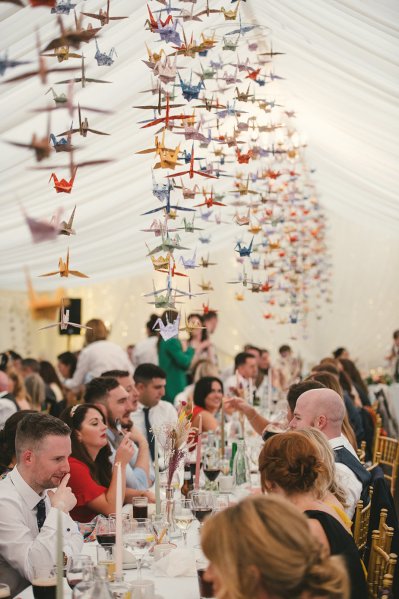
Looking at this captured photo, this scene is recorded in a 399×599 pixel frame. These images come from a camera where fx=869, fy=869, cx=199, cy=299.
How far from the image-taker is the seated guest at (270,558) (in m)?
1.41

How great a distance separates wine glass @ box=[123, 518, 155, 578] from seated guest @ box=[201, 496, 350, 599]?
1252mm

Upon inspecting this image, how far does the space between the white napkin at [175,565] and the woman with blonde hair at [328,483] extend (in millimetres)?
441

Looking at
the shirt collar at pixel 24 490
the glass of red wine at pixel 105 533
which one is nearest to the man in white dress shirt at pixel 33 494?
the shirt collar at pixel 24 490

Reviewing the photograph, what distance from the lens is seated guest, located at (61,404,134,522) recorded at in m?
3.36

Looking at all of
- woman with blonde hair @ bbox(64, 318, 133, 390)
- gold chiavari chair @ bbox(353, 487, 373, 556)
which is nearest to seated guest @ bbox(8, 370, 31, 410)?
woman with blonde hair @ bbox(64, 318, 133, 390)

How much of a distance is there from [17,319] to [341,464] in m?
7.85

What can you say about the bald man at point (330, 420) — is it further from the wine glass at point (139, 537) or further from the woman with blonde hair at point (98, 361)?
the woman with blonde hair at point (98, 361)

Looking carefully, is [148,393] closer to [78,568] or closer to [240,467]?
[240,467]

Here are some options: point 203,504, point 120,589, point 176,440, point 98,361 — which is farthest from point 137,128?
point 120,589

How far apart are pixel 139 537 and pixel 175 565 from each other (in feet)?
0.65

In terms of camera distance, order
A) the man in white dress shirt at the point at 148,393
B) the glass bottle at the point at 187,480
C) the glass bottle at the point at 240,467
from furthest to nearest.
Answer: the man in white dress shirt at the point at 148,393 → the glass bottle at the point at 240,467 → the glass bottle at the point at 187,480

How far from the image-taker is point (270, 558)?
4.62 feet

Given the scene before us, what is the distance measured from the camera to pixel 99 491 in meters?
3.43

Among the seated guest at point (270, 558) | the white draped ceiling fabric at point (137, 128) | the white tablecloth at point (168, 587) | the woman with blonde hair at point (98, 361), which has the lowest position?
the white tablecloth at point (168, 587)
